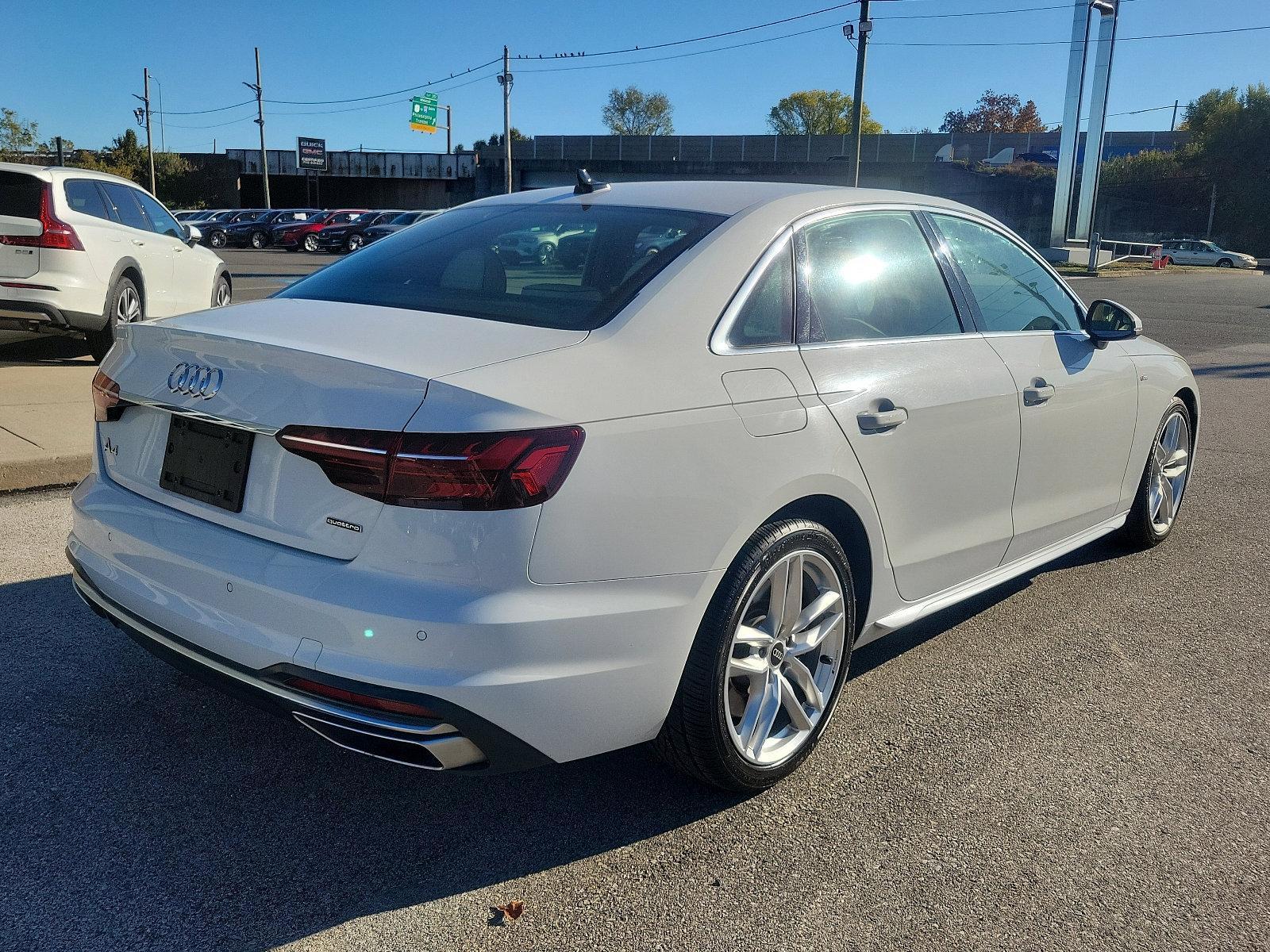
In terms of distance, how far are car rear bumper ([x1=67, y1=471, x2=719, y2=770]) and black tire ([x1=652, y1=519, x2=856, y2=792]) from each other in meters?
0.08

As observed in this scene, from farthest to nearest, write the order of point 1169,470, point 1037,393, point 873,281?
1. point 1169,470
2. point 1037,393
3. point 873,281

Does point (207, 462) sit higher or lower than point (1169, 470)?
higher

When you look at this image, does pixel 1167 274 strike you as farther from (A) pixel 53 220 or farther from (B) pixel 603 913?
Result: (B) pixel 603 913

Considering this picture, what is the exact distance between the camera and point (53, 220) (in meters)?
9.00

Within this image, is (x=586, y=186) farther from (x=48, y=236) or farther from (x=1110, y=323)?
(x=48, y=236)

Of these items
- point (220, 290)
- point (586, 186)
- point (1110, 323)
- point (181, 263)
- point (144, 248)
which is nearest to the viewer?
point (586, 186)

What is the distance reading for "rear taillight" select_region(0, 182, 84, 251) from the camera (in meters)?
8.93

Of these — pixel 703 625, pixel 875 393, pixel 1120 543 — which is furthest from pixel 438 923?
pixel 1120 543

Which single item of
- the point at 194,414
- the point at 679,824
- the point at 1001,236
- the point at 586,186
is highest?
the point at 586,186

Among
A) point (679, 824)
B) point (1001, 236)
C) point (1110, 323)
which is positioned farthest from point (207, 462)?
point (1110, 323)

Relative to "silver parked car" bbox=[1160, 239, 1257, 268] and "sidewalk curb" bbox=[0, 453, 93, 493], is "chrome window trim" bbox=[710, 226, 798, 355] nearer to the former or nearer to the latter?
"sidewalk curb" bbox=[0, 453, 93, 493]

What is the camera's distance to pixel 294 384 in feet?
8.18

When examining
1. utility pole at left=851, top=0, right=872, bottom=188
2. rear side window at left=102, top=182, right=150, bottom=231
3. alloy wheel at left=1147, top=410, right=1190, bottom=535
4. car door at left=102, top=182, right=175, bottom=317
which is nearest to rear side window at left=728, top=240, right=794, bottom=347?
alloy wheel at left=1147, top=410, right=1190, bottom=535

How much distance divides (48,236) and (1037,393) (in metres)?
8.09
